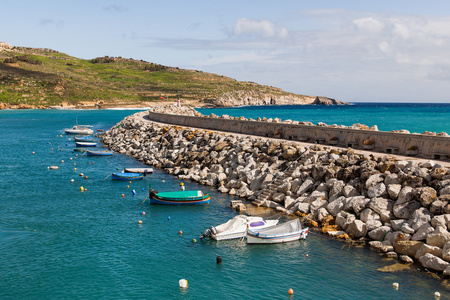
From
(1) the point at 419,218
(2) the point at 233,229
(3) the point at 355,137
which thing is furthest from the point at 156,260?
(3) the point at 355,137

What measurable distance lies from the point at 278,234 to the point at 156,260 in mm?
7432

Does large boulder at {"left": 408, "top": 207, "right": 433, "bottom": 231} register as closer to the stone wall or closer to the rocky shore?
the rocky shore

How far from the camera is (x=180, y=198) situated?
3209 centimetres

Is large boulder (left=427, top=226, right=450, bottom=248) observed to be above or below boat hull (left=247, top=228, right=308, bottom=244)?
above

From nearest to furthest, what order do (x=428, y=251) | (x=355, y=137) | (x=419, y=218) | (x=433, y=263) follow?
(x=433, y=263), (x=428, y=251), (x=419, y=218), (x=355, y=137)

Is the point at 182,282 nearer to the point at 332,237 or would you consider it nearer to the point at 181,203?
the point at 332,237

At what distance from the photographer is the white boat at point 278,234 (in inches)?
954

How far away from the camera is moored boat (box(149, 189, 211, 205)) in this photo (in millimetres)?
31953

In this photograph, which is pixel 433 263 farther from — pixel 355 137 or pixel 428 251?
pixel 355 137

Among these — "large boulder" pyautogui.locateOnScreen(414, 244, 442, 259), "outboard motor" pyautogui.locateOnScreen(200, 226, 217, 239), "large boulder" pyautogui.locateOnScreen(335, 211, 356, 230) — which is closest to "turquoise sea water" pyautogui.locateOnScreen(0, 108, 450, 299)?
"outboard motor" pyautogui.locateOnScreen(200, 226, 217, 239)

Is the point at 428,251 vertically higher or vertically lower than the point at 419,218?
lower

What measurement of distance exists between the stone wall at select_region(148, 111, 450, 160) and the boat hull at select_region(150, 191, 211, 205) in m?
12.9

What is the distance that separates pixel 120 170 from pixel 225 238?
25101 mm

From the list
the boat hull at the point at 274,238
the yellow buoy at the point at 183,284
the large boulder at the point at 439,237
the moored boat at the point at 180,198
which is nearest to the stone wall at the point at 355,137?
the large boulder at the point at 439,237
